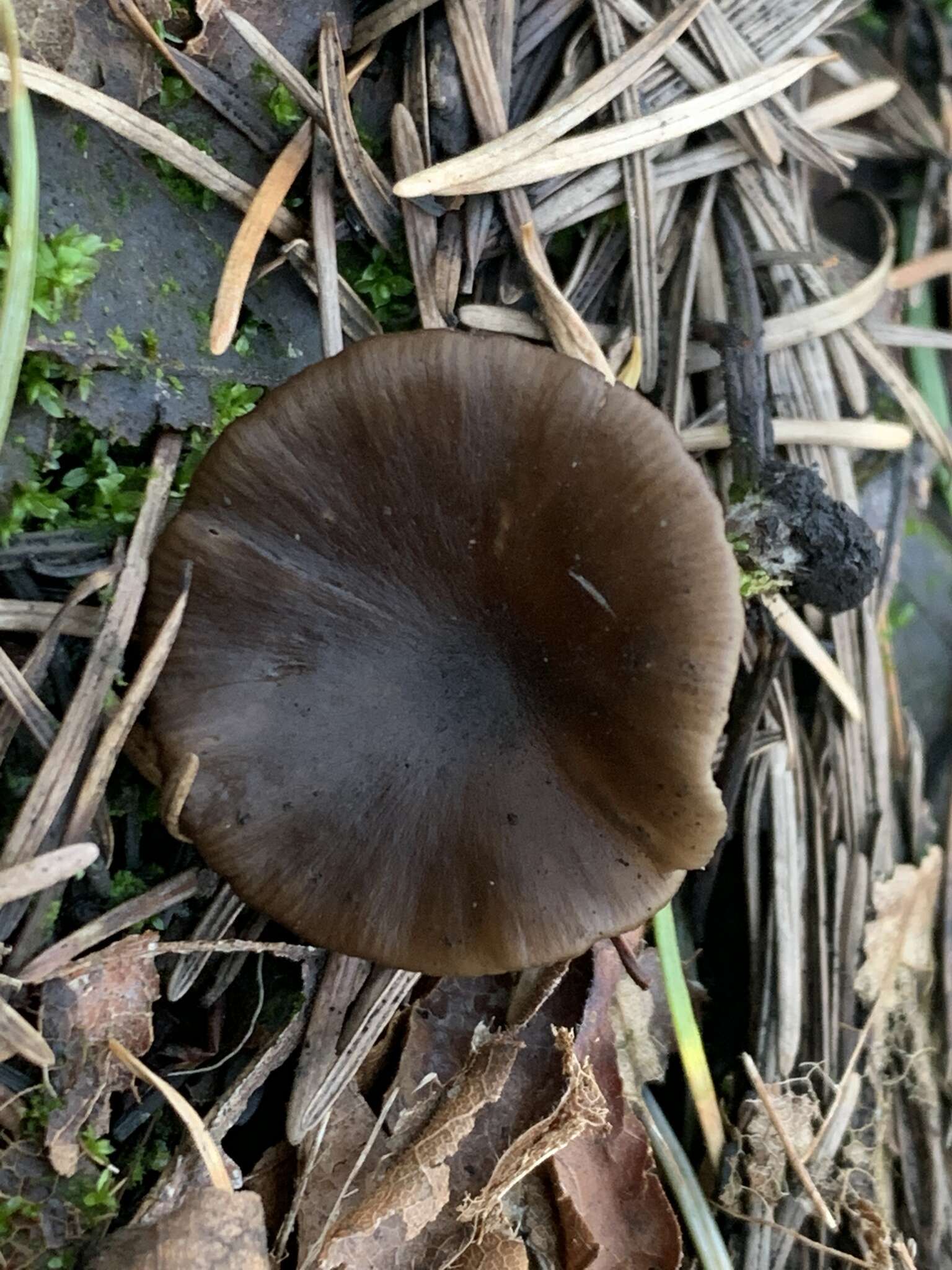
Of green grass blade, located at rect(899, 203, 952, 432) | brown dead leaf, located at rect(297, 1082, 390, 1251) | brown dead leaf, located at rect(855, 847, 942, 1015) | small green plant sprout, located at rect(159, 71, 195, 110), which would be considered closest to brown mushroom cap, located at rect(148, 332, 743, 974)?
brown dead leaf, located at rect(297, 1082, 390, 1251)

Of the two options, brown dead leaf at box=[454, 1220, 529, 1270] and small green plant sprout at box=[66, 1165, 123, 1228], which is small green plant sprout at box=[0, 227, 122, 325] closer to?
small green plant sprout at box=[66, 1165, 123, 1228]

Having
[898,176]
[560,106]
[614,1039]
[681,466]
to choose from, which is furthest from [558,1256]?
[898,176]

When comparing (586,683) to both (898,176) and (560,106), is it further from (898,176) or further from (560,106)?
(898,176)

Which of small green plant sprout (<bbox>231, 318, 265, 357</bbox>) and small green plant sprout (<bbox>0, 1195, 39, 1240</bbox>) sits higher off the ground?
small green plant sprout (<bbox>231, 318, 265, 357</bbox>)

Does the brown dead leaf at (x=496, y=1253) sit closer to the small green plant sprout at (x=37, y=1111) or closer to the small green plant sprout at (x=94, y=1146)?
the small green plant sprout at (x=94, y=1146)

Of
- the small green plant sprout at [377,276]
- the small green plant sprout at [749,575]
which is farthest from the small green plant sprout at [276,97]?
the small green plant sprout at [749,575]

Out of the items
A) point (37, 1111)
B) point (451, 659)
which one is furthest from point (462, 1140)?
point (451, 659)

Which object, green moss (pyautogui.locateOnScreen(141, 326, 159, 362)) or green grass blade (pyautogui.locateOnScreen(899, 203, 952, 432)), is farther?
green grass blade (pyautogui.locateOnScreen(899, 203, 952, 432))
